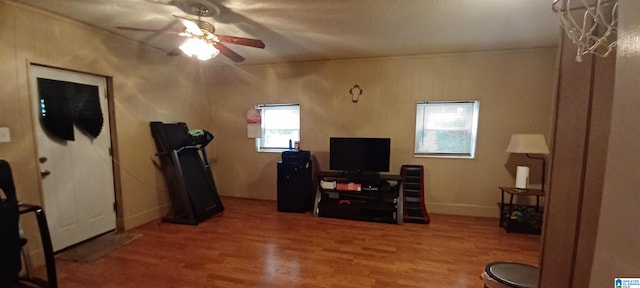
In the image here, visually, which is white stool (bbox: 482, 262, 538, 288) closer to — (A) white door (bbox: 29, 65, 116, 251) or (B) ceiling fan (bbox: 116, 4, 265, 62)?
(B) ceiling fan (bbox: 116, 4, 265, 62)

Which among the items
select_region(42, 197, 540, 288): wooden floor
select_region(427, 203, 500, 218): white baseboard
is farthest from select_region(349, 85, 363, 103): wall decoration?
select_region(427, 203, 500, 218): white baseboard

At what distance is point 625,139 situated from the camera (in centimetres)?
50

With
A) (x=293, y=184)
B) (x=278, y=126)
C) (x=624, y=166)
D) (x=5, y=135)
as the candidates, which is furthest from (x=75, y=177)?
(x=624, y=166)

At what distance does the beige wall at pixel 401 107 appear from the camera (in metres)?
3.53

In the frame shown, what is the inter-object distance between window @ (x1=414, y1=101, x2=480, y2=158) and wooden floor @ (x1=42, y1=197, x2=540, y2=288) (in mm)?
1029

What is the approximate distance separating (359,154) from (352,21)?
1.91m

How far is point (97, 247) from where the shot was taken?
9.07 feet

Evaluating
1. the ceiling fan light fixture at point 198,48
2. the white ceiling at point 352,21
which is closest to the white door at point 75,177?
the white ceiling at point 352,21

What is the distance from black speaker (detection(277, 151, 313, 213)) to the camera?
13.0 feet

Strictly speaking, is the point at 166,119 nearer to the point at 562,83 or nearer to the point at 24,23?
the point at 24,23

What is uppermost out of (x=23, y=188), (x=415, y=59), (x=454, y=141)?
(x=415, y=59)

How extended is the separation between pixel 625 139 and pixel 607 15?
628 millimetres

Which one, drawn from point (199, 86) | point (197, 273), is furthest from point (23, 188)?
point (199, 86)

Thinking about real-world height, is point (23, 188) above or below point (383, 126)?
below
